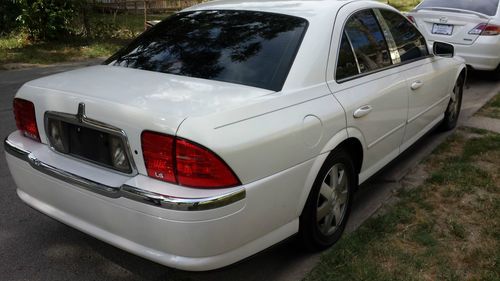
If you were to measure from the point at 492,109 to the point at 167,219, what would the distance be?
574 centimetres

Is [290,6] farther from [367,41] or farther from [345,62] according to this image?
[367,41]

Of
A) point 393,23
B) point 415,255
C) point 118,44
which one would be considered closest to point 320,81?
point 415,255

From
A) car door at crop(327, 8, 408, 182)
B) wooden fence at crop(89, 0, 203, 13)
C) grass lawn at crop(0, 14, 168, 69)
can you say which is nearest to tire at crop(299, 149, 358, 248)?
car door at crop(327, 8, 408, 182)

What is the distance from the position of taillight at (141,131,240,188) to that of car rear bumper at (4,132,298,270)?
0.06 m

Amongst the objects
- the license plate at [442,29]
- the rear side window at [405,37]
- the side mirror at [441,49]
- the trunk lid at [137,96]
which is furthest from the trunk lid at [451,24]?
the trunk lid at [137,96]

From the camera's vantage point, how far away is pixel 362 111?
333cm

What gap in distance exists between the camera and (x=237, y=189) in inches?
94.3

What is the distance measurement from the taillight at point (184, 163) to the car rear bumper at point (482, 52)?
22.1 ft

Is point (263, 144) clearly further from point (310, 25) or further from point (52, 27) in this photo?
point (52, 27)

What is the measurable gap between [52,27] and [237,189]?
33.8ft

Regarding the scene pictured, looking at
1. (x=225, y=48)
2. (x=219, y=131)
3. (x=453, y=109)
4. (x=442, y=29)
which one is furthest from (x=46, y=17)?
(x=219, y=131)

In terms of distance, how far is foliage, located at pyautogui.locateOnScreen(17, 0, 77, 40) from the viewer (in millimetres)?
10930

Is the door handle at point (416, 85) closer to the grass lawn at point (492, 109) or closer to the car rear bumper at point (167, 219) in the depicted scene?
the car rear bumper at point (167, 219)

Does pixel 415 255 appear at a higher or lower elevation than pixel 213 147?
lower
